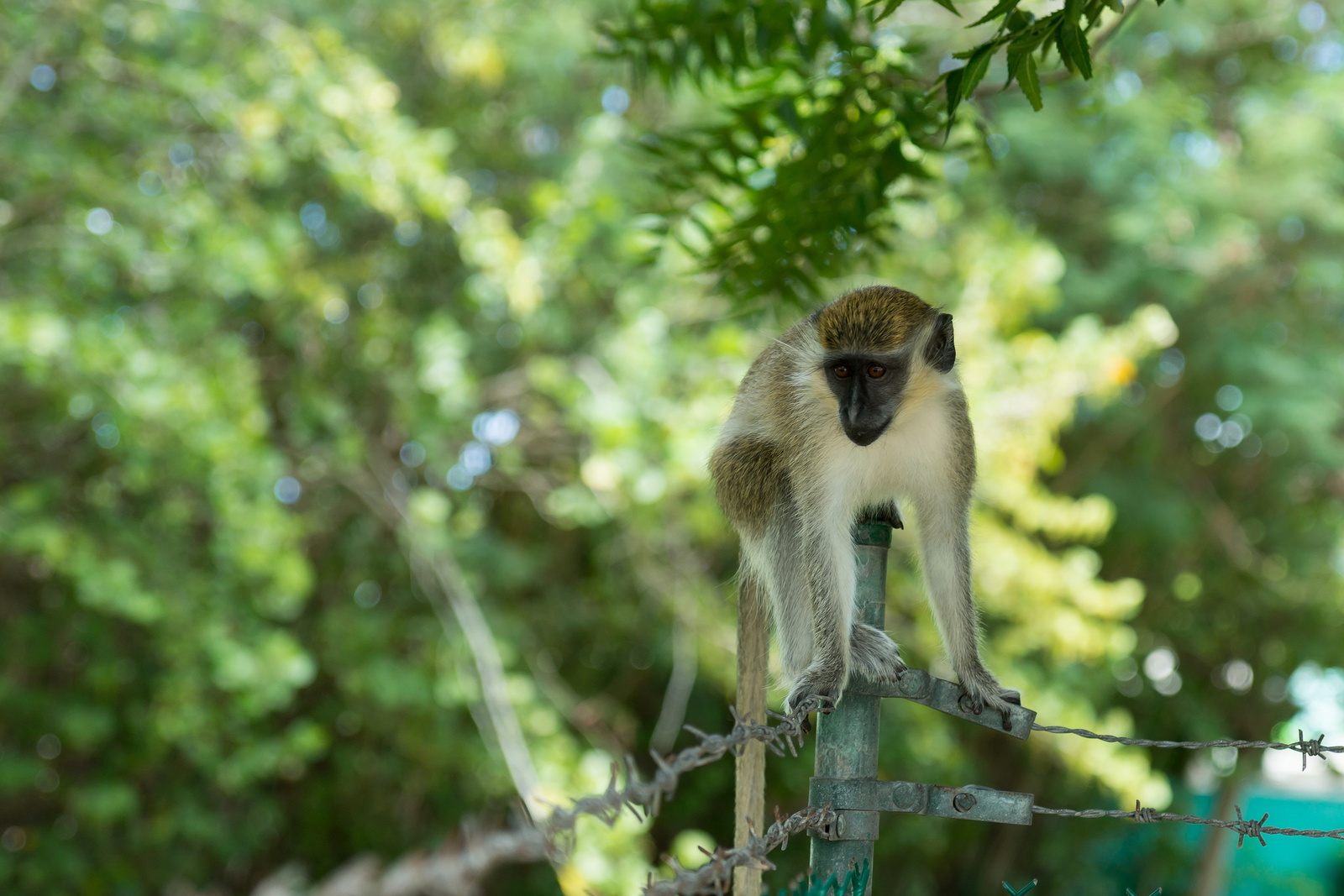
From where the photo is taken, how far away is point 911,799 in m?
1.48

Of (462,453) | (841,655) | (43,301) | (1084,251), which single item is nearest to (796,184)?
(841,655)

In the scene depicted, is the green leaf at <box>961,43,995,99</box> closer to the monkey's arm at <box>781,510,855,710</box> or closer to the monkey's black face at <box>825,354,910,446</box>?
the monkey's black face at <box>825,354,910,446</box>

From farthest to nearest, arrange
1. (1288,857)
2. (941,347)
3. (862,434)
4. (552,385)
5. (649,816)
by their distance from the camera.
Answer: (1288,857)
(552,385)
(941,347)
(862,434)
(649,816)

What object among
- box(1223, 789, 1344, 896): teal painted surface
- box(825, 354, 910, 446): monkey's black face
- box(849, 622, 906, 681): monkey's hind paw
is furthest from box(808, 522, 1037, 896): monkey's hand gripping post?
box(1223, 789, 1344, 896): teal painted surface

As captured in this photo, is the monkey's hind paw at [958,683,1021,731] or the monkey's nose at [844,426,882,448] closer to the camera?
the monkey's hind paw at [958,683,1021,731]

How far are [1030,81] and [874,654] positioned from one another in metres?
0.99

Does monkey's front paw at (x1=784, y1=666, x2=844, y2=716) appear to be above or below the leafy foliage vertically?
below

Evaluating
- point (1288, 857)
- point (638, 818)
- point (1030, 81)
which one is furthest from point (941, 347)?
point (1288, 857)

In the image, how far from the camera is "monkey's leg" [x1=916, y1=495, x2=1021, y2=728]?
220 cm

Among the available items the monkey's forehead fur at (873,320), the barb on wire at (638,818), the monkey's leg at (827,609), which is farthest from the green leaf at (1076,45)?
the monkey's leg at (827,609)

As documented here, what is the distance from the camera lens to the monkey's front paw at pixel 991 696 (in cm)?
190

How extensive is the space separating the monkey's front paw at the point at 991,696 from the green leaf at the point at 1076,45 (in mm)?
959

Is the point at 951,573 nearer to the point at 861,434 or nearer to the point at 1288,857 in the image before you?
the point at 861,434

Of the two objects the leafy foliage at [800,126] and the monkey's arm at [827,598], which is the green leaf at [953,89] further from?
the monkey's arm at [827,598]
